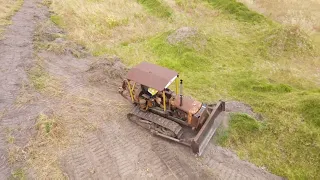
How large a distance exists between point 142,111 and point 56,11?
48.5 ft

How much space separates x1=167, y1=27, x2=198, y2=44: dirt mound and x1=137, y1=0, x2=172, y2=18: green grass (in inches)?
163

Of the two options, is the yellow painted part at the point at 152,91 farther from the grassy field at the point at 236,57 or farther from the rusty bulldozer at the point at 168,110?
the grassy field at the point at 236,57

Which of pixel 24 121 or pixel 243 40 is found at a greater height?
pixel 243 40

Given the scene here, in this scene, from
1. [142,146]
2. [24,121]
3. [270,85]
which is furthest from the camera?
[270,85]

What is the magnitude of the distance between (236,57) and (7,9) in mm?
17159

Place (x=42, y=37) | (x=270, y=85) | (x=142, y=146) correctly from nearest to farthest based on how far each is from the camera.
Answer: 1. (x=142, y=146)
2. (x=270, y=85)
3. (x=42, y=37)

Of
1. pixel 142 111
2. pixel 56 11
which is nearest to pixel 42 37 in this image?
pixel 56 11

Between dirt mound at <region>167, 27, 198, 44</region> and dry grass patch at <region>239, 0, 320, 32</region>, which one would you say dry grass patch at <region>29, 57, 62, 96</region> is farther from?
dry grass patch at <region>239, 0, 320, 32</region>

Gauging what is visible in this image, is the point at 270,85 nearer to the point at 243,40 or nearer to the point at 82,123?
the point at 243,40

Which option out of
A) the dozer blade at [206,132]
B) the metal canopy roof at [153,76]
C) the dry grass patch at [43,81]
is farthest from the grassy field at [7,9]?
the dozer blade at [206,132]

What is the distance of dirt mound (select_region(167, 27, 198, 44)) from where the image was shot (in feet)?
51.1

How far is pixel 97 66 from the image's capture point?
13.6m

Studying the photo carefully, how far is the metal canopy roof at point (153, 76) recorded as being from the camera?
8867 mm

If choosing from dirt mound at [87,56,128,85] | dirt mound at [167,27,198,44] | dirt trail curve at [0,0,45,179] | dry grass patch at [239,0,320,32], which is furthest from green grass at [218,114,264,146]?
dry grass patch at [239,0,320,32]
